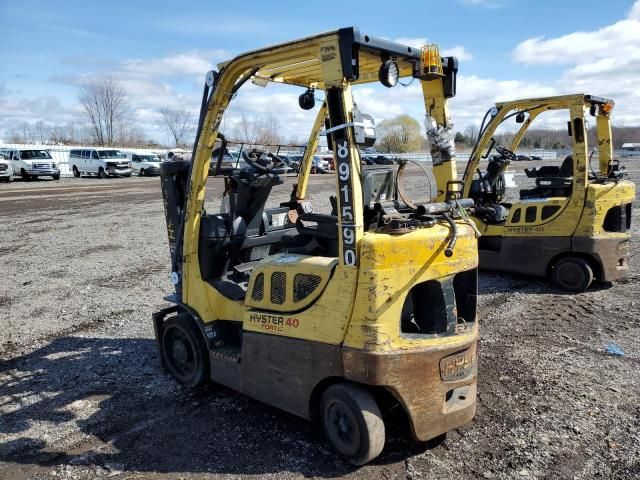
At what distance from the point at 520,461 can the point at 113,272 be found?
24.4 feet

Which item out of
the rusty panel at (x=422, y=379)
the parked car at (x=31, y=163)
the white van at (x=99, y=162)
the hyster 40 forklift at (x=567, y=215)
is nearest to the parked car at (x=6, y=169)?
the parked car at (x=31, y=163)

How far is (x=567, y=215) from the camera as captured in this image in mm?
7781

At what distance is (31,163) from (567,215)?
3122 centimetres

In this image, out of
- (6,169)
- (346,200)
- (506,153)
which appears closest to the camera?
(346,200)

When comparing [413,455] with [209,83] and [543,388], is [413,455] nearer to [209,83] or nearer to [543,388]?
[543,388]

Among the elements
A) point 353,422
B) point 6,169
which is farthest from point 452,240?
point 6,169

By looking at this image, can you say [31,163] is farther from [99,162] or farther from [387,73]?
[387,73]

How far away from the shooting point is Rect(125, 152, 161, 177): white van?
37.1m

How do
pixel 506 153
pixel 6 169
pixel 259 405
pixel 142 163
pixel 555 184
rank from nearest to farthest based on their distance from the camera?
pixel 259 405 → pixel 555 184 → pixel 506 153 → pixel 6 169 → pixel 142 163

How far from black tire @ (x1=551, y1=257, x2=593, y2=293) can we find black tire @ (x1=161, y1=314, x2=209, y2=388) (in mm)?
5452

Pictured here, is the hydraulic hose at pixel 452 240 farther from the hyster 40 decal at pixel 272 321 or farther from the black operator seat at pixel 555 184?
the black operator seat at pixel 555 184

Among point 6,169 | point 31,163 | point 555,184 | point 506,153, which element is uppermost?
point 31,163

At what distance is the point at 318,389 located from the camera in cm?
376

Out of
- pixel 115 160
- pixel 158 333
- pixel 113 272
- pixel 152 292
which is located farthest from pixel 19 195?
pixel 158 333
